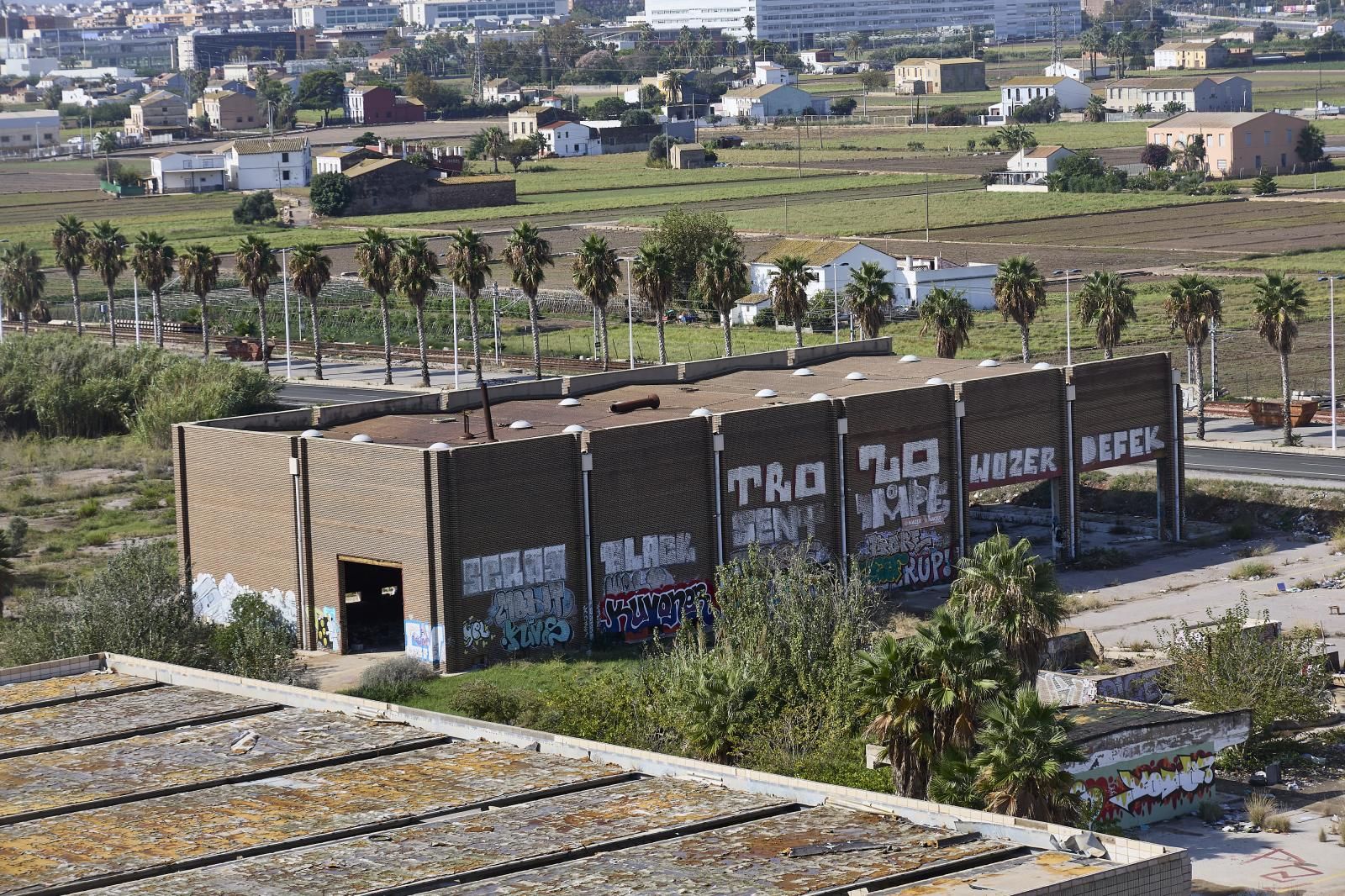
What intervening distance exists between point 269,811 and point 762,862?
9.41 meters

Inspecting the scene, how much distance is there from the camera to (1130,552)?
251 feet

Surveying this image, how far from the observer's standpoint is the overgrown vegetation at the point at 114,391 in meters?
102

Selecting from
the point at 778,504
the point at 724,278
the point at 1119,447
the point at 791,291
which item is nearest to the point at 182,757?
the point at 778,504

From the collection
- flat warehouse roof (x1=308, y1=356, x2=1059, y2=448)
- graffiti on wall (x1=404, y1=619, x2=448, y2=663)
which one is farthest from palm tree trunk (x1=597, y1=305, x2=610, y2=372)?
graffiti on wall (x1=404, y1=619, x2=448, y2=663)

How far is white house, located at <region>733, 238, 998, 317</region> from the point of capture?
443ft

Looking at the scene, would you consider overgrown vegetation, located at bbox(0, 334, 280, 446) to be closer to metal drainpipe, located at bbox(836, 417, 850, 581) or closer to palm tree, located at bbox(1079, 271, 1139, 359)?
metal drainpipe, located at bbox(836, 417, 850, 581)

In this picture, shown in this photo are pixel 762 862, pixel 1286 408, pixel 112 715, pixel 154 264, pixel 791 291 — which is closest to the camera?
pixel 762 862

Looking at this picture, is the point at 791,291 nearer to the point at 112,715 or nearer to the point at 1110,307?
the point at 1110,307

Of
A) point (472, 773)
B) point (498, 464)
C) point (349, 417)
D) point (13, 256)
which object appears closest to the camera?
point (472, 773)

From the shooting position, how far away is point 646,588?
65.3m

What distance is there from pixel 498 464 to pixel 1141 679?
65.5ft

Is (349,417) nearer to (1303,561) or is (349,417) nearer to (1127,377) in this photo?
(1127,377)

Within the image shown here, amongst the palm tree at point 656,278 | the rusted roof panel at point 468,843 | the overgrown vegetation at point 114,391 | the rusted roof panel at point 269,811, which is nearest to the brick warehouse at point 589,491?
the rusted roof panel at point 269,811

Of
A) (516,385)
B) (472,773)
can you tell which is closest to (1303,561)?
(516,385)
